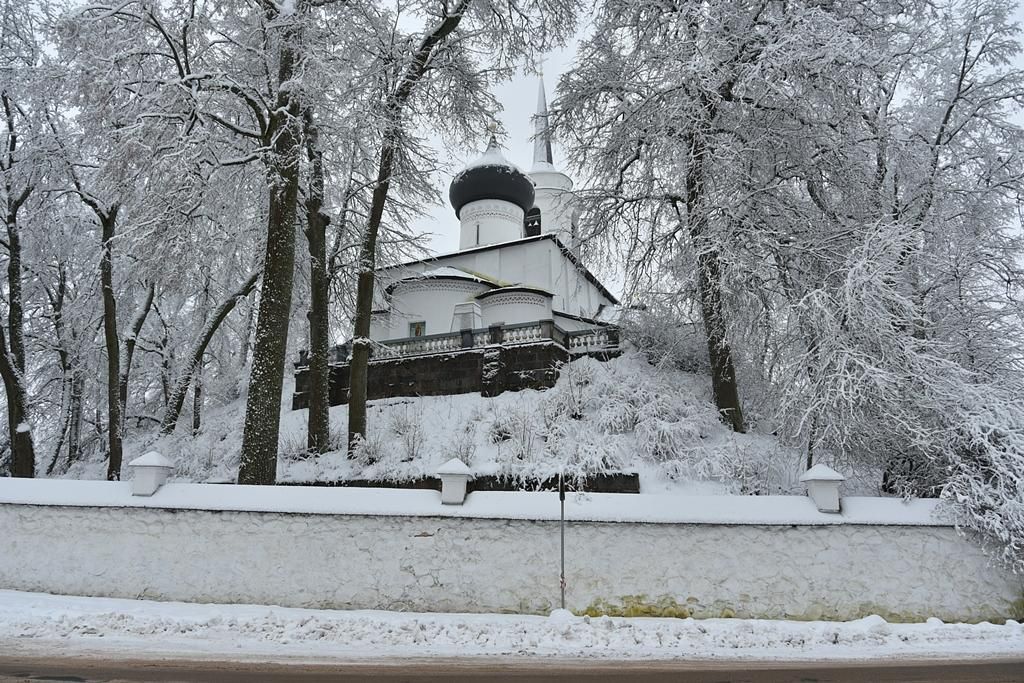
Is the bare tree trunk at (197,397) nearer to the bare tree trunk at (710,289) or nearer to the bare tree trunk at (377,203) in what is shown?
the bare tree trunk at (377,203)

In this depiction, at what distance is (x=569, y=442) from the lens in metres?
12.5

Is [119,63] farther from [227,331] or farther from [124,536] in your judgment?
[227,331]

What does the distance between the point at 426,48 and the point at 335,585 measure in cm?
1110

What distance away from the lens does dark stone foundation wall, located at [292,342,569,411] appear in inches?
676

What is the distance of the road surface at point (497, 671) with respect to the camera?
5.12 meters

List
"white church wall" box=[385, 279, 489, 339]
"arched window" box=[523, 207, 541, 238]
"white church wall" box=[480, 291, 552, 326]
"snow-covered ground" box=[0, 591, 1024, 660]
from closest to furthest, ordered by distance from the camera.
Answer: "snow-covered ground" box=[0, 591, 1024, 660], "white church wall" box=[480, 291, 552, 326], "white church wall" box=[385, 279, 489, 339], "arched window" box=[523, 207, 541, 238]

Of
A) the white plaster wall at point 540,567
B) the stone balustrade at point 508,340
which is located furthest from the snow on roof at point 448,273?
the white plaster wall at point 540,567

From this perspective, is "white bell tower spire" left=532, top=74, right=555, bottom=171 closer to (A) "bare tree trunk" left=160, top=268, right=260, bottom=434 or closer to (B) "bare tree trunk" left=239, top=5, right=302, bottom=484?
(B) "bare tree trunk" left=239, top=5, right=302, bottom=484

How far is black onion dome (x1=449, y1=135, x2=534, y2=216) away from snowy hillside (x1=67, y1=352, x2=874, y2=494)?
16.2 m

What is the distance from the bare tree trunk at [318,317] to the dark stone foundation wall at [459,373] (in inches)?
183

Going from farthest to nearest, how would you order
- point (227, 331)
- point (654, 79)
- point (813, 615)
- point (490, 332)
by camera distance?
1. point (227, 331)
2. point (490, 332)
3. point (654, 79)
4. point (813, 615)

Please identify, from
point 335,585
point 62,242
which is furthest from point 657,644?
point 62,242

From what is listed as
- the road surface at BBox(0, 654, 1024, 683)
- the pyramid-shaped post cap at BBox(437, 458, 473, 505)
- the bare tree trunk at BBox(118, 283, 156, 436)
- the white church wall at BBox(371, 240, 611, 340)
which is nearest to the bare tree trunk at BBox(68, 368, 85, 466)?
the bare tree trunk at BBox(118, 283, 156, 436)

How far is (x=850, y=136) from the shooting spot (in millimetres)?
11695
